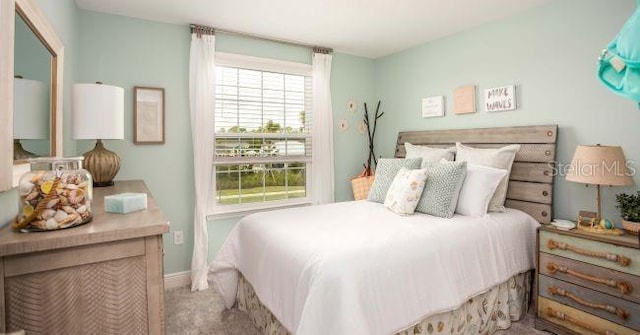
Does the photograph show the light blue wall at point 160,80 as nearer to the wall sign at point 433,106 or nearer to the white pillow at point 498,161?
the wall sign at point 433,106

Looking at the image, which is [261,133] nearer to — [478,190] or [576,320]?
[478,190]

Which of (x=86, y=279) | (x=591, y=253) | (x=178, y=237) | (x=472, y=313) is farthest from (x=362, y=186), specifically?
(x=86, y=279)

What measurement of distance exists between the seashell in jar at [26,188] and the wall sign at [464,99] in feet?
11.1

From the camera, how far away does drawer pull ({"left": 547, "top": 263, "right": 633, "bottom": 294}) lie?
6.24ft

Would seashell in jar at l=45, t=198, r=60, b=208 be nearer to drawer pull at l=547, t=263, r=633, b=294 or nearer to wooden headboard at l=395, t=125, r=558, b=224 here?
drawer pull at l=547, t=263, r=633, b=294

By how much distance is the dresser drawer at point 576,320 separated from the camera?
6.40ft

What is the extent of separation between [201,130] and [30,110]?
178cm

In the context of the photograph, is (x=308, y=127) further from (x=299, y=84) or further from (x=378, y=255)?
(x=378, y=255)

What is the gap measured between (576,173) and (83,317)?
2848 mm

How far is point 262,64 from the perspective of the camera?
3533mm

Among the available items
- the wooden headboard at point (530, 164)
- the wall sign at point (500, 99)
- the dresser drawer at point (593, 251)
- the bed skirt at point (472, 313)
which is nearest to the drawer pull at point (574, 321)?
the bed skirt at point (472, 313)

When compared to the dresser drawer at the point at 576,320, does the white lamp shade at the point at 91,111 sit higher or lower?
higher

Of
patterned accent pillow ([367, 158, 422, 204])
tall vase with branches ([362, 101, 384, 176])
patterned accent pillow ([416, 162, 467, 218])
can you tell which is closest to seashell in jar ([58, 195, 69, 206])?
patterned accent pillow ([416, 162, 467, 218])

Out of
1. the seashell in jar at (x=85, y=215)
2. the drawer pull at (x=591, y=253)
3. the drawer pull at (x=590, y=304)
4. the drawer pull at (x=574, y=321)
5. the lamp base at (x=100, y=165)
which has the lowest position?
the drawer pull at (x=574, y=321)
